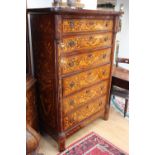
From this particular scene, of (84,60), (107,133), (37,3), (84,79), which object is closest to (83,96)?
(84,79)

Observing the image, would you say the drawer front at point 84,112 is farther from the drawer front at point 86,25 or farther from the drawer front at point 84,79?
the drawer front at point 86,25

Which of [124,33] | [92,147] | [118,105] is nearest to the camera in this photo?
[92,147]

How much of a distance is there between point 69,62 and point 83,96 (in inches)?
18.4

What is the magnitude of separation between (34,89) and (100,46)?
0.84 meters

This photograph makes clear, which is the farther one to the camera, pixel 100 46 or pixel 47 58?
pixel 100 46

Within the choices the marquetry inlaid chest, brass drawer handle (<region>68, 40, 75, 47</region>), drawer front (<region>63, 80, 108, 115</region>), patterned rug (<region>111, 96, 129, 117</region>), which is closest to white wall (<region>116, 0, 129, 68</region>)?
patterned rug (<region>111, 96, 129, 117</region>)

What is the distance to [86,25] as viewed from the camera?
1528 millimetres

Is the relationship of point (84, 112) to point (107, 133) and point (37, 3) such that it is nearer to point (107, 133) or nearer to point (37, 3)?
point (107, 133)

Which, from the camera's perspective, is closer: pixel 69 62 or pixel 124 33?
pixel 69 62

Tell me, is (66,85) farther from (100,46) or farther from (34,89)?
(100,46)

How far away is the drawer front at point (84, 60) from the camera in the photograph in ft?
4.83
